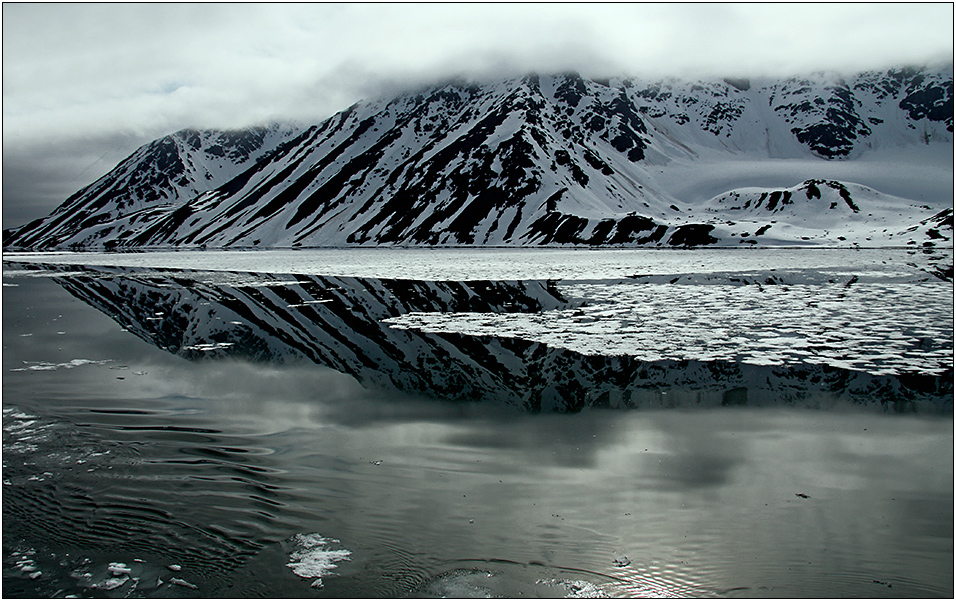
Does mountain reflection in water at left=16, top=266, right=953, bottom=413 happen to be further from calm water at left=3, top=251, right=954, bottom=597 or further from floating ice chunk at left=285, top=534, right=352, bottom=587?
floating ice chunk at left=285, top=534, right=352, bottom=587

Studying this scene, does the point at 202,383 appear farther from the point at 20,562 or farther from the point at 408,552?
the point at 408,552

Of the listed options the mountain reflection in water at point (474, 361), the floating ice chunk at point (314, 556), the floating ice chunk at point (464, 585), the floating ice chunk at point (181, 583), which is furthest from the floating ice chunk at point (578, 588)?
the mountain reflection in water at point (474, 361)

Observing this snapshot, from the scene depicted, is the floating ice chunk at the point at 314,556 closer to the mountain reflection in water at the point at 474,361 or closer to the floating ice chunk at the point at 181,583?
the floating ice chunk at the point at 181,583

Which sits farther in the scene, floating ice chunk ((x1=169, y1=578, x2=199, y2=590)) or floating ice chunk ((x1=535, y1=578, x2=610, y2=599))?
floating ice chunk ((x1=169, y1=578, x2=199, y2=590))

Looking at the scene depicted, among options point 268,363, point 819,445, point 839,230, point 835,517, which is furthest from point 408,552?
point 839,230

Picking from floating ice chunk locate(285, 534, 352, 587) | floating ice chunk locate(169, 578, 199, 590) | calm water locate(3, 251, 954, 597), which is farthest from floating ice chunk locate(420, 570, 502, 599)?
floating ice chunk locate(169, 578, 199, 590)

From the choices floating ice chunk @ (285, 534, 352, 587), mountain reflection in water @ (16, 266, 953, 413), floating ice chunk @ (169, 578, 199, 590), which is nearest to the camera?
floating ice chunk @ (169, 578, 199, 590)

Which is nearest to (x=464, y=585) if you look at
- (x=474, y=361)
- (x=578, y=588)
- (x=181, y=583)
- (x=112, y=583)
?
(x=578, y=588)
